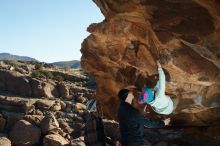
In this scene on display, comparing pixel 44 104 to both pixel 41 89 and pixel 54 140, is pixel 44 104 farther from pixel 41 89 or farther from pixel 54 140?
pixel 54 140

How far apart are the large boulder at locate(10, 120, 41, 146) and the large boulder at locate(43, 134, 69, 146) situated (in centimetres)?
102

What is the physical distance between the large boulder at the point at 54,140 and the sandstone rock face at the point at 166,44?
41.5 feet

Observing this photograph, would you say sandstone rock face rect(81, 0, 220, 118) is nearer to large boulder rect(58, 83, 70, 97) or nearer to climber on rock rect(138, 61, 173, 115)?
climber on rock rect(138, 61, 173, 115)

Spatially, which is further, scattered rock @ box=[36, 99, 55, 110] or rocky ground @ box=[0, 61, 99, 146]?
scattered rock @ box=[36, 99, 55, 110]

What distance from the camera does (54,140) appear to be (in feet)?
87.0

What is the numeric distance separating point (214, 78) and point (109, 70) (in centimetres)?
518

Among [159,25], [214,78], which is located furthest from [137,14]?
[214,78]

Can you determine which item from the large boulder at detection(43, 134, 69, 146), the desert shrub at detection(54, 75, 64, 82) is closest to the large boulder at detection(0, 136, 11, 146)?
the large boulder at detection(43, 134, 69, 146)

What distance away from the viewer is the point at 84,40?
14.4 metres

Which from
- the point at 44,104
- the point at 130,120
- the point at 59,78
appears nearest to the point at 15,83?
the point at 44,104

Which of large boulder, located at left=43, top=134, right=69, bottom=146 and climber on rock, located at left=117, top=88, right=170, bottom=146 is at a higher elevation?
climber on rock, located at left=117, top=88, right=170, bottom=146

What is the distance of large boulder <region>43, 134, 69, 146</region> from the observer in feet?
85.3

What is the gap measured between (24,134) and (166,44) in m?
20.3

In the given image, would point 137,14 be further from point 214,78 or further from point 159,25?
point 214,78
